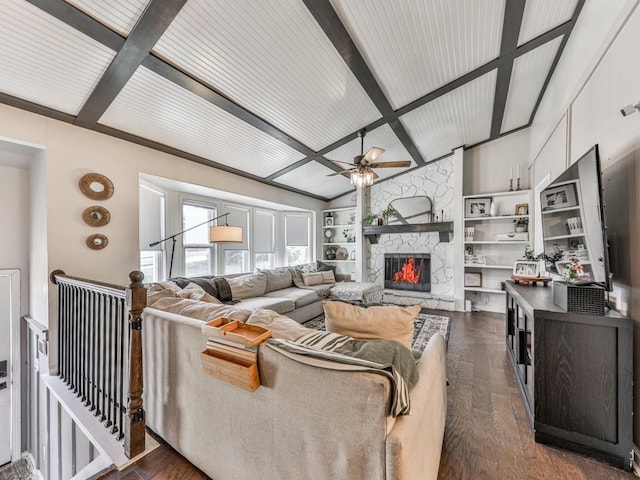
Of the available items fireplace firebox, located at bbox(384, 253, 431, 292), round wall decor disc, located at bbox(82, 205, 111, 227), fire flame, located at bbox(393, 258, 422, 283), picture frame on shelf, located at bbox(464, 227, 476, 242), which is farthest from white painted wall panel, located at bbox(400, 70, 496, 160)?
round wall decor disc, located at bbox(82, 205, 111, 227)

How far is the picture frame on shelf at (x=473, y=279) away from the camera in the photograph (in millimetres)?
5074

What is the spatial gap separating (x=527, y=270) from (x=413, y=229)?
2.56 meters

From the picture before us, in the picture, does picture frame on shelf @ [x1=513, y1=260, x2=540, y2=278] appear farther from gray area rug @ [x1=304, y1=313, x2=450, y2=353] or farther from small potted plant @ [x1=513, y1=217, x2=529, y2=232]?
small potted plant @ [x1=513, y1=217, x2=529, y2=232]

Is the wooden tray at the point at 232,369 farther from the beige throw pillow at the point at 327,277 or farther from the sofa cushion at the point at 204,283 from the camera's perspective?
the beige throw pillow at the point at 327,277

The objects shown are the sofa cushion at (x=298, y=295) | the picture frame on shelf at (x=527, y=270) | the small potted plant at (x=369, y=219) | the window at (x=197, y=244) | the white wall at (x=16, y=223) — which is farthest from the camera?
the small potted plant at (x=369, y=219)

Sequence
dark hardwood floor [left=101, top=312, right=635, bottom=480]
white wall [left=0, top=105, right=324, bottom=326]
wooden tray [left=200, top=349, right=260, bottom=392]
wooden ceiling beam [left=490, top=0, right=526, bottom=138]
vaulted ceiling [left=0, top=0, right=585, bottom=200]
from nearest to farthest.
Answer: wooden tray [left=200, top=349, right=260, bottom=392] → dark hardwood floor [left=101, top=312, right=635, bottom=480] → vaulted ceiling [left=0, top=0, right=585, bottom=200] → wooden ceiling beam [left=490, top=0, right=526, bottom=138] → white wall [left=0, top=105, right=324, bottom=326]

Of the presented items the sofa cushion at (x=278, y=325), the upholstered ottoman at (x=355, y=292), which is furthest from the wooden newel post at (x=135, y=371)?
the upholstered ottoman at (x=355, y=292)

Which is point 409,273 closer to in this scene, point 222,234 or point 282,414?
point 222,234

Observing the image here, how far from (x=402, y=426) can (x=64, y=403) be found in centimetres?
275

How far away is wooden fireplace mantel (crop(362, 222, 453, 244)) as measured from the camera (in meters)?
5.24

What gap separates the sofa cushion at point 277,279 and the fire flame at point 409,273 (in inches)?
94.1

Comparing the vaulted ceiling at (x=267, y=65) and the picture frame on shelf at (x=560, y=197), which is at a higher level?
the vaulted ceiling at (x=267, y=65)

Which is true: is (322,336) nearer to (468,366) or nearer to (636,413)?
(636,413)

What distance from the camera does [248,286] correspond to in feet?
13.8
